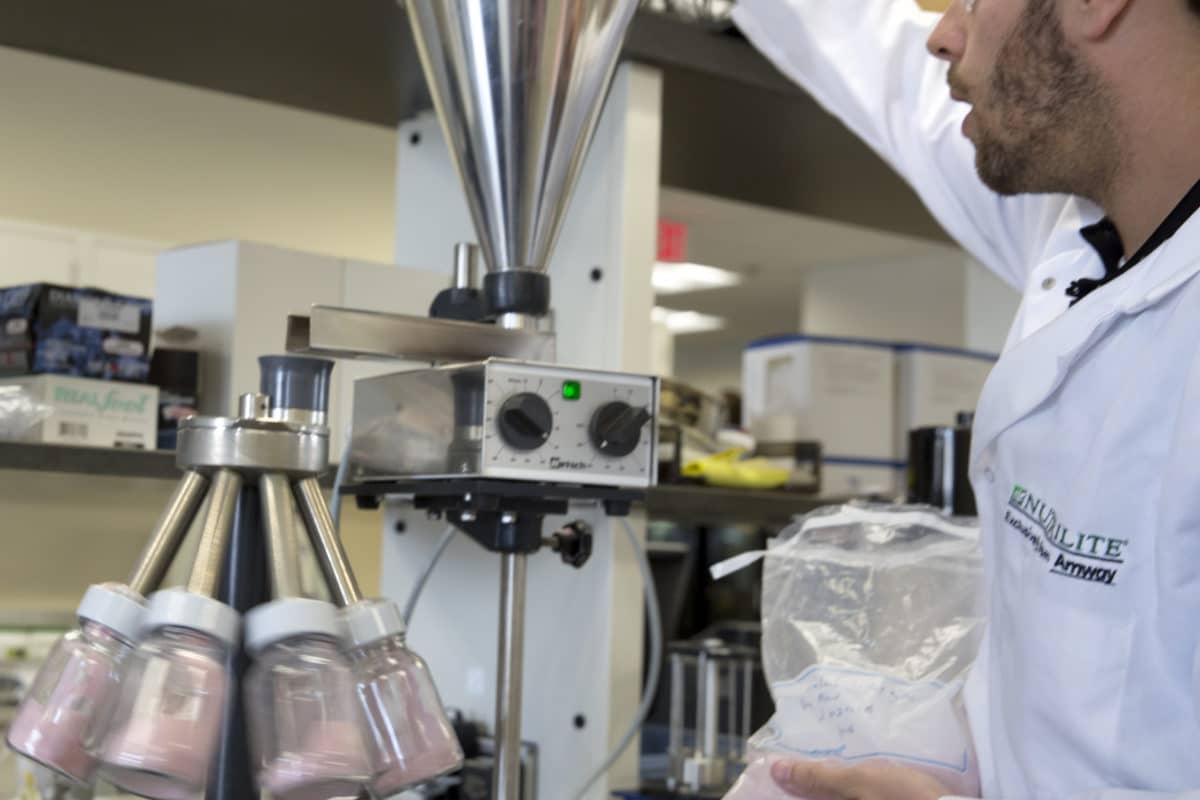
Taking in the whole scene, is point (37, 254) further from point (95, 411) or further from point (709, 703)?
point (709, 703)

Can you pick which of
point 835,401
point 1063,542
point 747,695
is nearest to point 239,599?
point 1063,542

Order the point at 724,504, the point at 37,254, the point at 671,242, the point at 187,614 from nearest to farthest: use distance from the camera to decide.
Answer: the point at 187,614, the point at 724,504, the point at 671,242, the point at 37,254

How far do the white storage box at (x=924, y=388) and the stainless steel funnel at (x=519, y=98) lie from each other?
3.90 ft

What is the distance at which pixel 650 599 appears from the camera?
120 cm

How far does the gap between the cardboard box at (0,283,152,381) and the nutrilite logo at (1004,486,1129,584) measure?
79 centimetres

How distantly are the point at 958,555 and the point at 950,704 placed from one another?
0.14m

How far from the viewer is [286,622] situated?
50 cm

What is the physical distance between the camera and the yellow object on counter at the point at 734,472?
5.00ft

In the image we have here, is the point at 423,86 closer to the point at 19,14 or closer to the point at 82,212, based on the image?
the point at 19,14

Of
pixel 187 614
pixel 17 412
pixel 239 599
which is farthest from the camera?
pixel 17 412

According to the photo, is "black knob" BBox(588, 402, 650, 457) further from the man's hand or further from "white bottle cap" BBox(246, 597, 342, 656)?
"white bottle cap" BBox(246, 597, 342, 656)

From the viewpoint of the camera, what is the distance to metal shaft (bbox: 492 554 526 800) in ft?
2.85

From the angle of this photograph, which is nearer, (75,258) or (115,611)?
(115,611)

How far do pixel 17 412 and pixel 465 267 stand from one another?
489 mm
